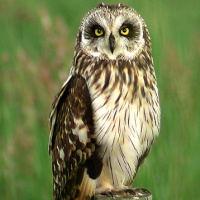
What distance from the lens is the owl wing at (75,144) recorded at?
159 inches

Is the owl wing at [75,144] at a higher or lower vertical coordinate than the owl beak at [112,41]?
lower

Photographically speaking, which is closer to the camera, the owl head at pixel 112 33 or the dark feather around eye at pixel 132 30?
the owl head at pixel 112 33

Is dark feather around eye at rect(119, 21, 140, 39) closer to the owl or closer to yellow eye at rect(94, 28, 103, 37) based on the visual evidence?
the owl

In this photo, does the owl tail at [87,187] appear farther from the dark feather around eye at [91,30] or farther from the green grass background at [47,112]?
the dark feather around eye at [91,30]

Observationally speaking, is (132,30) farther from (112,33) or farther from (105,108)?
(105,108)

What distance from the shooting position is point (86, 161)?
4.11 meters

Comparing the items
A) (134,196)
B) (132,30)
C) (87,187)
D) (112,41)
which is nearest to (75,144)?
(87,187)

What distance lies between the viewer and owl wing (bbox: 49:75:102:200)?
13.3 feet

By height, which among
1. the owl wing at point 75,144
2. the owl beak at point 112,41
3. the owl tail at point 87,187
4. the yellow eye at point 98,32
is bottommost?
the owl tail at point 87,187

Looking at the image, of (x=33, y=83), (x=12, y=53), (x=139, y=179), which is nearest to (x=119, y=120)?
(x=139, y=179)

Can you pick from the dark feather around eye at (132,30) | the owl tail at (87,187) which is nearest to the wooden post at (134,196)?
the owl tail at (87,187)

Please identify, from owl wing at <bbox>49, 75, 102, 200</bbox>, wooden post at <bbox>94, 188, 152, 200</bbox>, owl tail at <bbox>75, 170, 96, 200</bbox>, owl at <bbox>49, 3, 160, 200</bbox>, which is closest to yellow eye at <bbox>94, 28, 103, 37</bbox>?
owl at <bbox>49, 3, 160, 200</bbox>

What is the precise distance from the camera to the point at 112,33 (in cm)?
405

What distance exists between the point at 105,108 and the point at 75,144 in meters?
0.30
